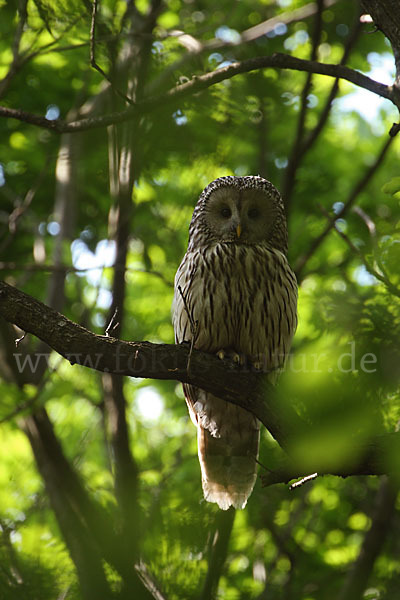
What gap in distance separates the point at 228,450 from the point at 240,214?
165 cm

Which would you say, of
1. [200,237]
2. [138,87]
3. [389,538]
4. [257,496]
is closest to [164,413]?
[257,496]

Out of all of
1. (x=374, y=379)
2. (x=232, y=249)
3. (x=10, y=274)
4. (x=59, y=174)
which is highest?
(x=59, y=174)

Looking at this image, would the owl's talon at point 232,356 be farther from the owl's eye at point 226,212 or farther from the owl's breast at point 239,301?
the owl's eye at point 226,212

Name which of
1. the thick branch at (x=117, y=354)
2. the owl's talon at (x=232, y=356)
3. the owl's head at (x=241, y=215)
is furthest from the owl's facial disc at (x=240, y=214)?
the thick branch at (x=117, y=354)

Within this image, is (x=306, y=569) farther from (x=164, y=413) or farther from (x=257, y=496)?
(x=164, y=413)

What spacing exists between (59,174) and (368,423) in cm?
508

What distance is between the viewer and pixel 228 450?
4.64 m

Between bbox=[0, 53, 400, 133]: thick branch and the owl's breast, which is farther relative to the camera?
the owl's breast

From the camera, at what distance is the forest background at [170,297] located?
2725mm

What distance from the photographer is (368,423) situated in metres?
1.38

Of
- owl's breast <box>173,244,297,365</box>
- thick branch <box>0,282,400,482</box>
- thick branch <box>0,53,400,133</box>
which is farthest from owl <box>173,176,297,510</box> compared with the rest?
thick branch <box>0,53,400,133</box>

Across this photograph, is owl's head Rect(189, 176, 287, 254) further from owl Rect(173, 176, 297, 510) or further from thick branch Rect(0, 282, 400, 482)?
thick branch Rect(0, 282, 400, 482)

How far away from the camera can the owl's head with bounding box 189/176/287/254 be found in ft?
14.9

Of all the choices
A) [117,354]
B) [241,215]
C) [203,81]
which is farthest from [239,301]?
[203,81]
